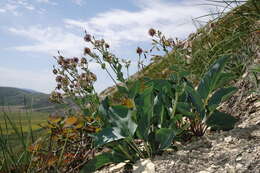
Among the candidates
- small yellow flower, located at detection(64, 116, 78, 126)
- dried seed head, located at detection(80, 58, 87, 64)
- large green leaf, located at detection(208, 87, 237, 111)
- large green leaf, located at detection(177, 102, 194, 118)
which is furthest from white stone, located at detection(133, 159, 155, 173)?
dried seed head, located at detection(80, 58, 87, 64)

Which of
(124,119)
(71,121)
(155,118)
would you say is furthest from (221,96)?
(71,121)

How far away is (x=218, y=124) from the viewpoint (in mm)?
1348

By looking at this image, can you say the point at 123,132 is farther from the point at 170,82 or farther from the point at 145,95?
the point at 170,82

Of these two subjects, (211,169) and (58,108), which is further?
(58,108)

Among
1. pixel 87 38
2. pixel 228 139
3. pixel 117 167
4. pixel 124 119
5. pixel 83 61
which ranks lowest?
pixel 117 167

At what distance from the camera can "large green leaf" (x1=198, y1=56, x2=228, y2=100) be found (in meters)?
1.33

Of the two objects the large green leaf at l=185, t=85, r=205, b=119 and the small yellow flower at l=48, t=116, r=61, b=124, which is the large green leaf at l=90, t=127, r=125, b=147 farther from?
the small yellow flower at l=48, t=116, r=61, b=124

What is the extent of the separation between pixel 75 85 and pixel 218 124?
3.40 feet

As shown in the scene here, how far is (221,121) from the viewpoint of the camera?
1.34 meters

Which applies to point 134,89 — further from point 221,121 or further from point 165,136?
point 221,121

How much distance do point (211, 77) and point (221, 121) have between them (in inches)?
7.8

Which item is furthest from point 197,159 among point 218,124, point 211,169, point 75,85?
point 75,85

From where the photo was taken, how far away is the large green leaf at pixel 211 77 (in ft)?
4.35

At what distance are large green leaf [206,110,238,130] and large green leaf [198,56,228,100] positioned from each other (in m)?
0.09
